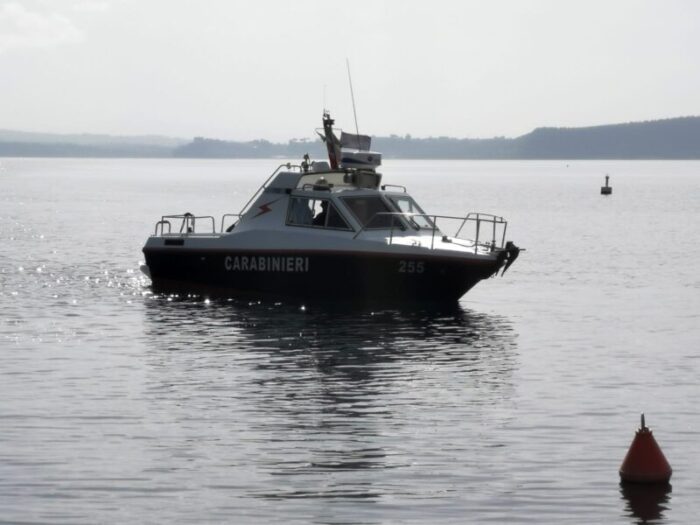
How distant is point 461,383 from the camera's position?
1029 inches

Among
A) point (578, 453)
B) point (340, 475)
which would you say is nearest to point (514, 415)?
point (578, 453)

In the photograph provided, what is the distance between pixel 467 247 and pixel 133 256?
26323mm

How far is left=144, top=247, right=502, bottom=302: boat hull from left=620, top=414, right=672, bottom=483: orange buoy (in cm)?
1837

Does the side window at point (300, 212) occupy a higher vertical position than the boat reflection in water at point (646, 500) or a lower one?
higher

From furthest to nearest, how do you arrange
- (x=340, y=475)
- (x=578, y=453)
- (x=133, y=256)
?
1. (x=133, y=256)
2. (x=578, y=453)
3. (x=340, y=475)

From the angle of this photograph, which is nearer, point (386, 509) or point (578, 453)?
point (386, 509)

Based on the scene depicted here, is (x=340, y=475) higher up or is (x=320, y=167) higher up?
(x=320, y=167)

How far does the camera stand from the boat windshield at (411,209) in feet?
126

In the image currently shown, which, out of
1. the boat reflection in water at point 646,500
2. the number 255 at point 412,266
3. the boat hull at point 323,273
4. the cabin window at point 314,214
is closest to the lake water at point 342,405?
the boat reflection in water at point 646,500

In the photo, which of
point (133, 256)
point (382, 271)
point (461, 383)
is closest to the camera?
point (461, 383)

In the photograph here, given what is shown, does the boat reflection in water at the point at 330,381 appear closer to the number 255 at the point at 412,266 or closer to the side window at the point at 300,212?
the number 255 at the point at 412,266

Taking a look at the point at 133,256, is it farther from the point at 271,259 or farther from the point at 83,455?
the point at 83,455

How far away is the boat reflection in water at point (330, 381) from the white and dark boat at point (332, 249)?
70 cm

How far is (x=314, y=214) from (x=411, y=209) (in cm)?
283
